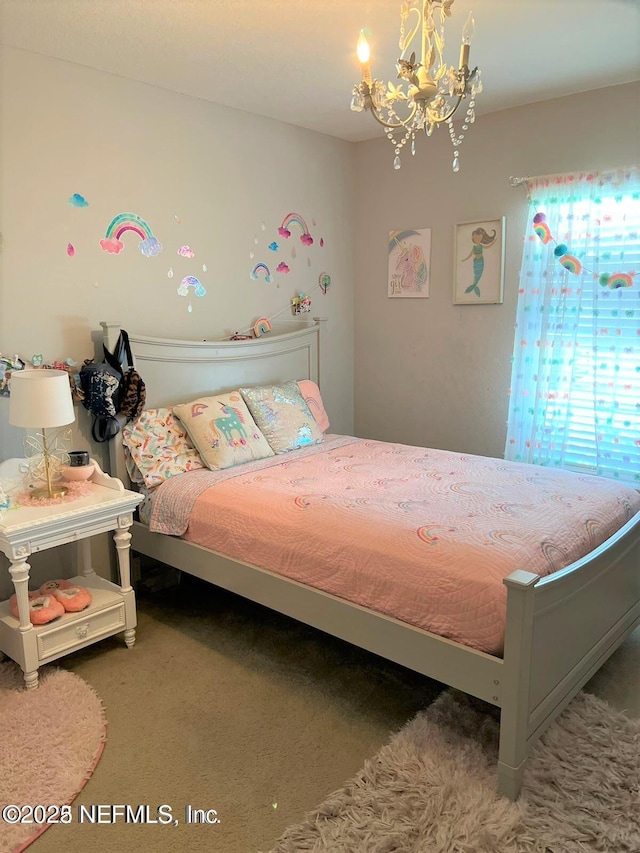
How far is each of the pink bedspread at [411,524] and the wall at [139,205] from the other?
0.92 meters

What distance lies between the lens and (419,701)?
2.39 metres

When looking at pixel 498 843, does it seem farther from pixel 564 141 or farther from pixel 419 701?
pixel 564 141

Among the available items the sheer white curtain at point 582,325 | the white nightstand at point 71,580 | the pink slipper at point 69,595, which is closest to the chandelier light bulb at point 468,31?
the sheer white curtain at point 582,325

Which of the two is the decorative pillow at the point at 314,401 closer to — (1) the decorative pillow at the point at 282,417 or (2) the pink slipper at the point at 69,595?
(1) the decorative pillow at the point at 282,417

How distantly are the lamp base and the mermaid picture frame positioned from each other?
254 cm

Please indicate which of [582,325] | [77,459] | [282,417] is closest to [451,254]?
[582,325]

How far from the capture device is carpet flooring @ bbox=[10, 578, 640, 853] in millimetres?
1851

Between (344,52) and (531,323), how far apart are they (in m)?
1.75

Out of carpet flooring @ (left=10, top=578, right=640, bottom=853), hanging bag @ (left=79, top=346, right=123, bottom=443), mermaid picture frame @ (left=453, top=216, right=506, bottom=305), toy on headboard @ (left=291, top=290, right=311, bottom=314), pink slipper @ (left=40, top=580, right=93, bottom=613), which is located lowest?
carpet flooring @ (left=10, top=578, right=640, bottom=853)

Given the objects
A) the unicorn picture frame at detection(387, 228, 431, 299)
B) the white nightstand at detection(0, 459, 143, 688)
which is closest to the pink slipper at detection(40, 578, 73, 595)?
the white nightstand at detection(0, 459, 143, 688)

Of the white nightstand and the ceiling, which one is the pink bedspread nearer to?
the white nightstand

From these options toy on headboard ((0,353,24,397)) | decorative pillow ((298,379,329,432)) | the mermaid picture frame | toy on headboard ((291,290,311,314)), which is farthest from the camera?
toy on headboard ((291,290,311,314))

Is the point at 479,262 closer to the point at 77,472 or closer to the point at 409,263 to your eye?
the point at 409,263

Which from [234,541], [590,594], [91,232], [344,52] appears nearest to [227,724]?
[234,541]
